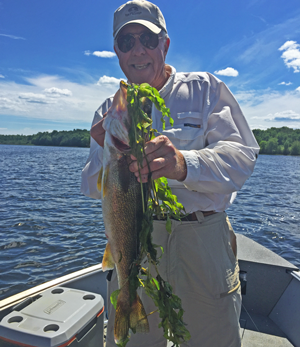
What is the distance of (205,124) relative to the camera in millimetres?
2637

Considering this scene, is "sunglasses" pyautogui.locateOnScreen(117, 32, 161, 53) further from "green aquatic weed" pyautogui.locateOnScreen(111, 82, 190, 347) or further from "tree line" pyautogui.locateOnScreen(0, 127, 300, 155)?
"tree line" pyautogui.locateOnScreen(0, 127, 300, 155)

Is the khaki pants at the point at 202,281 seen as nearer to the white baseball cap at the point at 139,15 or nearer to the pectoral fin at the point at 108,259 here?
the pectoral fin at the point at 108,259

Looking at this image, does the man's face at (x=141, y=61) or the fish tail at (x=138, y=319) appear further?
the man's face at (x=141, y=61)

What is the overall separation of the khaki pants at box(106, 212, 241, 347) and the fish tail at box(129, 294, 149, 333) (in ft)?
1.99

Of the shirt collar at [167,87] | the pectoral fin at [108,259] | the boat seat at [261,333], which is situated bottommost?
the boat seat at [261,333]

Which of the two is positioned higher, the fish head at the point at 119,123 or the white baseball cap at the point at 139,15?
the white baseball cap at the point at 139,15

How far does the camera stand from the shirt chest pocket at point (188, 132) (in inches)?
104

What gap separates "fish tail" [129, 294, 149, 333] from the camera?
1967 mm

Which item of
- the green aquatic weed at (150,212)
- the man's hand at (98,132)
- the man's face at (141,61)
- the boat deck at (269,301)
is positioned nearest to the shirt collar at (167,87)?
the man's face at (141,61)

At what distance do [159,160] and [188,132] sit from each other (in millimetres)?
918

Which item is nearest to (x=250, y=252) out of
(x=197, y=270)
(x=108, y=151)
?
(x=197, y=270)

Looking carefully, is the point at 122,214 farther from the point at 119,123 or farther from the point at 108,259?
the point at 119,123

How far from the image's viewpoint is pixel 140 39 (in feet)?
8.89

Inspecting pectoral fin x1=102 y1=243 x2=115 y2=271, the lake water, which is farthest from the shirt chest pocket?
the lake water
